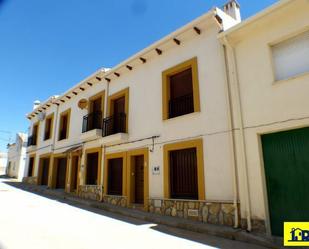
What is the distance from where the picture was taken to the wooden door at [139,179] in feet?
33.9

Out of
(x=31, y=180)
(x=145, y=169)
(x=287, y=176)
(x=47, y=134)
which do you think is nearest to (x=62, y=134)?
(x=47, y=134)

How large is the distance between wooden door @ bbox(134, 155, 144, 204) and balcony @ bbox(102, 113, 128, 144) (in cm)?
118

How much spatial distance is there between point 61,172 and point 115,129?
7758 mm

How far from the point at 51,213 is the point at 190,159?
17.9ft

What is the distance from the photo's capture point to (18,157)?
2720cm

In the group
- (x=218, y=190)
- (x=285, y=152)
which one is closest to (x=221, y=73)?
(x=285, y=152)

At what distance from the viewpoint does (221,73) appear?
7750mm

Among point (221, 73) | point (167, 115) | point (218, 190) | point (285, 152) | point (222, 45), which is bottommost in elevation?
point (218, 190)

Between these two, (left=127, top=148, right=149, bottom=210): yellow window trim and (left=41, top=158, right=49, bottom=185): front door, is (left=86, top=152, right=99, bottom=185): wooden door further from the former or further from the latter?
(left=41, top=158, right=49, bottom=185): front door

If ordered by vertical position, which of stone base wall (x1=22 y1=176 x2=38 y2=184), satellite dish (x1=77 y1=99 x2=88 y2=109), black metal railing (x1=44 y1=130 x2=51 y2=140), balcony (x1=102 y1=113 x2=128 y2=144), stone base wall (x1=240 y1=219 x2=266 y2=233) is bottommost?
stone base wall (x1=240 y1=219 x2=266 y2=233)

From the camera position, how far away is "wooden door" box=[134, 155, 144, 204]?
10.3m

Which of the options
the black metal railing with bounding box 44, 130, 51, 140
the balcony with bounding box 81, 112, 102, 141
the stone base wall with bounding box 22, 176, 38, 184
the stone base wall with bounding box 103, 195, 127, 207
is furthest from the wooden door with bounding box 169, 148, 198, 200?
the stone base wall with bounding box 22, 176, 38, 184

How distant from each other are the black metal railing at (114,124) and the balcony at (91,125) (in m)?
0.57

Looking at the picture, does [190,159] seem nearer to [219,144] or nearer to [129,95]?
[219,144]
